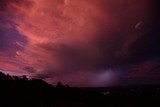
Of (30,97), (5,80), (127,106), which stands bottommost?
(127,106)

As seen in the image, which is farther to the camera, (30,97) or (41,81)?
(41,81)

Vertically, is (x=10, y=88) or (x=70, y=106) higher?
(x=10, y=88)

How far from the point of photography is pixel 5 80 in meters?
64.0

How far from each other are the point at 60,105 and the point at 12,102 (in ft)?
34.9

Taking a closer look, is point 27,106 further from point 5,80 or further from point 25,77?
point 25,77

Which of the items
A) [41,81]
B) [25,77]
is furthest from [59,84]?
[25,77]

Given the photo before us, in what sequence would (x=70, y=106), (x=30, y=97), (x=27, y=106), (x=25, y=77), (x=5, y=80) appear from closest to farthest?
1. (x=70, y=106)
2. (x=27, y=106)
3. (x=30, y=97)
4. (x=5, y=80)
5. (x=25, y=77)

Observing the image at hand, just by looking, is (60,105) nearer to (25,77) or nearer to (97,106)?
(97,106)

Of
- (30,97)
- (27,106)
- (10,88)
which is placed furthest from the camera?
(10,88)

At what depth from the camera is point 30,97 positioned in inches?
2047

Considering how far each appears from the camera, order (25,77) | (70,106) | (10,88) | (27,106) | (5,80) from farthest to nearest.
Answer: (25,77) < (5,80) < (10,88) < (27,106) < (70,106)

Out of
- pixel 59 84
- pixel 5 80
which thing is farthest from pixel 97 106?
pixel 59 84

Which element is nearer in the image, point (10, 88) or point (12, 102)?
point (12, 102)

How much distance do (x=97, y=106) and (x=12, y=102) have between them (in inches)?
707
